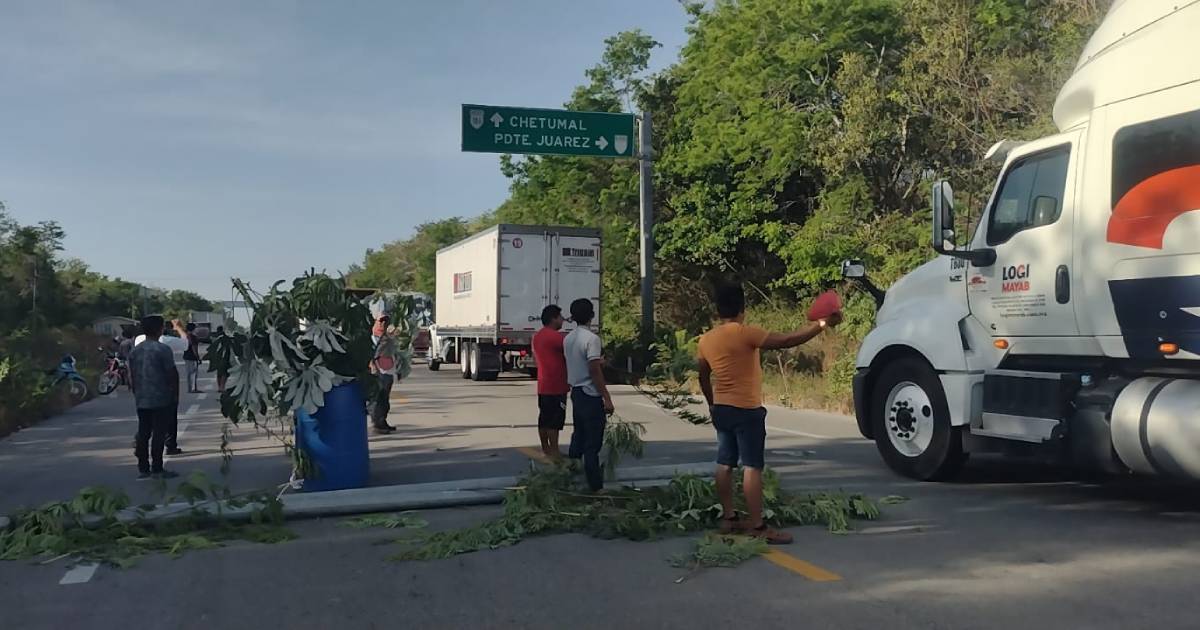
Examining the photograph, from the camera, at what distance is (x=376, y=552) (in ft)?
21.6

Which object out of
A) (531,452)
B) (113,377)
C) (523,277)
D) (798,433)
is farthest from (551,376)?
(113,377)

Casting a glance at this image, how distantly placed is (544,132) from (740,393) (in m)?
16.4

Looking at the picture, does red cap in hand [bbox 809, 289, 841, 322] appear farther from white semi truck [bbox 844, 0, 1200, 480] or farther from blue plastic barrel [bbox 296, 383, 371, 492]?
blue plastic barrel [bbox 296, 383, 371, 492]

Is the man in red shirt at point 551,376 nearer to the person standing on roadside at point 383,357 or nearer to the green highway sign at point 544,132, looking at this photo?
the person standing on roadside at point 383,357

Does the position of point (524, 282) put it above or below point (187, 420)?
above

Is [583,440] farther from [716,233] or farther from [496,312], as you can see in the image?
[716,233]

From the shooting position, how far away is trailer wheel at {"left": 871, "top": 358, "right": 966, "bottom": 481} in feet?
27.7

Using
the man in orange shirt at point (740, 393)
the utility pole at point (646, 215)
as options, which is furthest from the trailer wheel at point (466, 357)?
the man in orange shirt at point (740, 393)

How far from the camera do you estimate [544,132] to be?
21.9 m

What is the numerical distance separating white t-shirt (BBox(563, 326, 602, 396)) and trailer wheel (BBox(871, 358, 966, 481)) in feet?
9.53

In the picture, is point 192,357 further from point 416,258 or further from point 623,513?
point 416,258

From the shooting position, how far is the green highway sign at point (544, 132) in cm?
2147

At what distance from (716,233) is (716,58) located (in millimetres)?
4770

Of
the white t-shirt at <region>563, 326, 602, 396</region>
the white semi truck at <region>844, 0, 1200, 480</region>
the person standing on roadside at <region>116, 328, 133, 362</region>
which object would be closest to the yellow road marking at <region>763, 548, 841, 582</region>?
the white t-shirt at <region>563, 326, 602, 396</region>
